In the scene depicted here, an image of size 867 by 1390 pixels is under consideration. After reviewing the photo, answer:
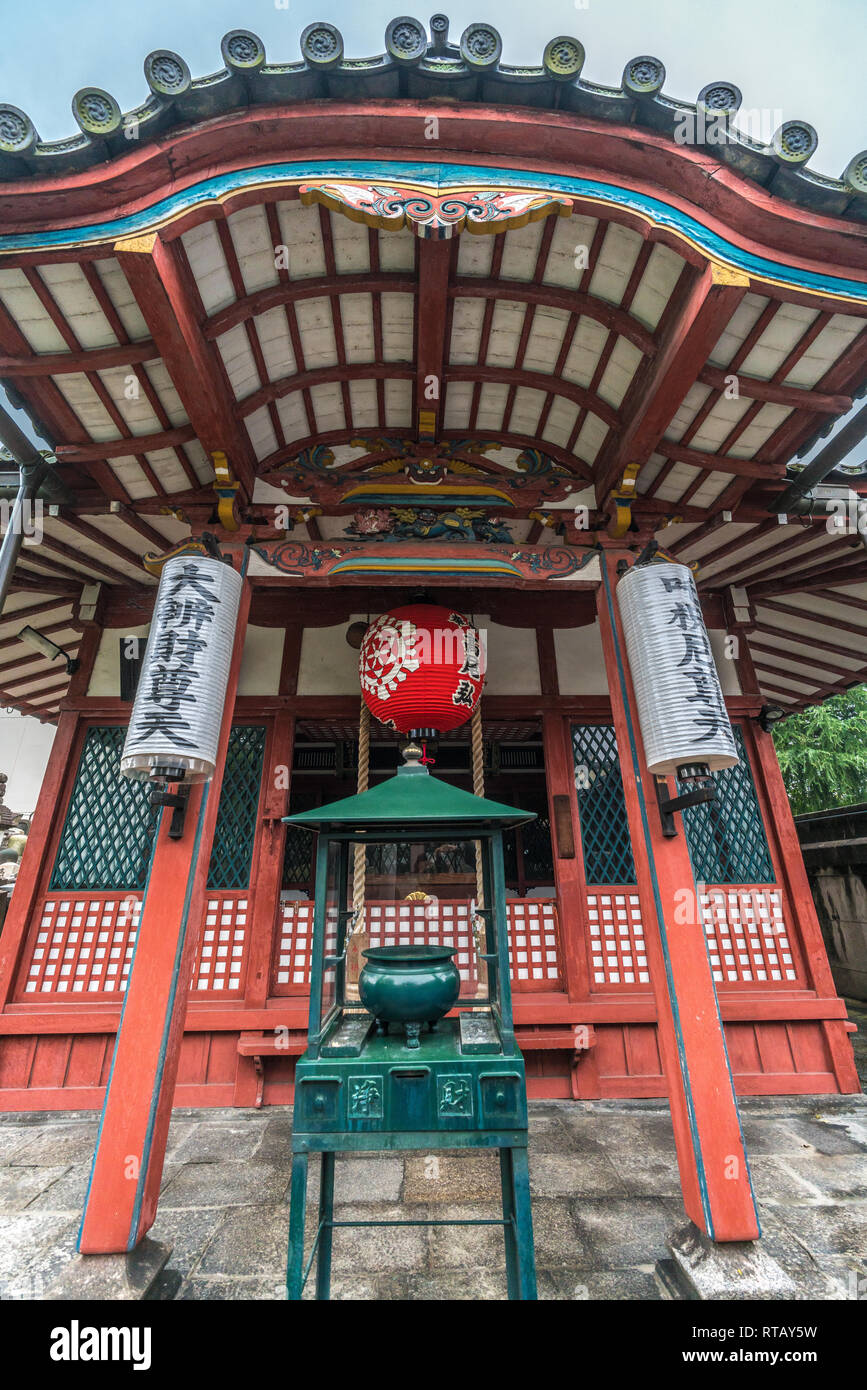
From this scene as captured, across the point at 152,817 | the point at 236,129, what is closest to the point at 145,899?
the point at 152,817

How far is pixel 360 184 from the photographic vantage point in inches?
136

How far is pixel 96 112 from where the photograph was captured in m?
3.27

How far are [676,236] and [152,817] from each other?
6.07 metres

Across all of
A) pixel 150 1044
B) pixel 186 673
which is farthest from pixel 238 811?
pixel 150 1044

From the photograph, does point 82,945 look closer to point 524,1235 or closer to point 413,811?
point 413,811

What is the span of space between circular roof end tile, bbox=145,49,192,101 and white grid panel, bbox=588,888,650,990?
6747 mm

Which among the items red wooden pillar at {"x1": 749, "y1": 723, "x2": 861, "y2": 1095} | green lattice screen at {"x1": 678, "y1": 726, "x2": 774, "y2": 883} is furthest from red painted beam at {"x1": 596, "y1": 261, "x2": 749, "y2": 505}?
red wooden pillar at {"x1": 749, "y1": 723, "x2": 861, "y2": 1095}

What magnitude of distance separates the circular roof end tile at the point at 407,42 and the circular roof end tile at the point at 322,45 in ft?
0.90

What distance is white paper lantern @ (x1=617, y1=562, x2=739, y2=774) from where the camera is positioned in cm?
392

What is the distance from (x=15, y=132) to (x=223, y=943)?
603cm

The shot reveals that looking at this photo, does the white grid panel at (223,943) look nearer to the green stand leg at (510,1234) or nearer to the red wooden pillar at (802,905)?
the green stand leg at (510,1234)

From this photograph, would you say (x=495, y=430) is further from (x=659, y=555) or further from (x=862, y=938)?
(x=862, y=938)

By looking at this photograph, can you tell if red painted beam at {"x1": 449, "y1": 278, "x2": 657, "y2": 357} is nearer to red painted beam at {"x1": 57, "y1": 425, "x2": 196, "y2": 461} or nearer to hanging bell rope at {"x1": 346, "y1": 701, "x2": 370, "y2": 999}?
red painted beam at {"x1": 57, "y1": 425, "x2": 196, "y2": 461}

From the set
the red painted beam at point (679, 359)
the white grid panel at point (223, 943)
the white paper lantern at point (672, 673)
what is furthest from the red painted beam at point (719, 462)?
the white grid panel at point (223, 943)
